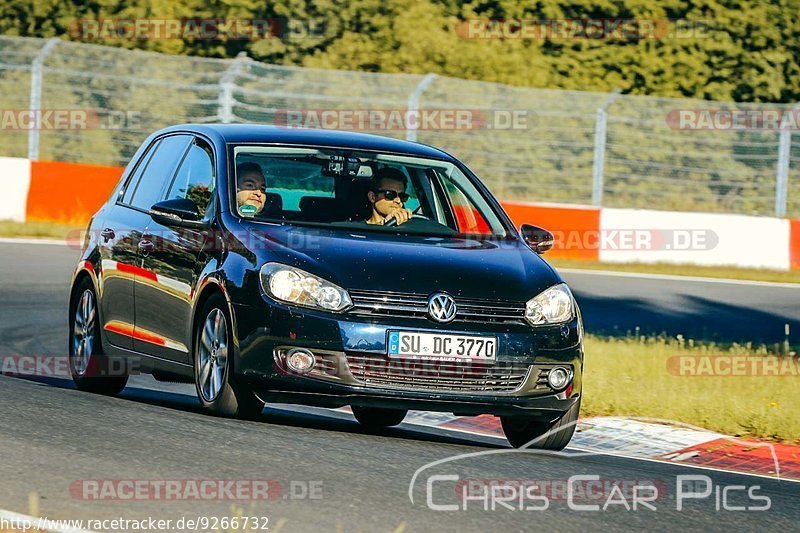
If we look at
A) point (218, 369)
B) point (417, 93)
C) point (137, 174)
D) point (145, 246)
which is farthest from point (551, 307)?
point (417, 93)

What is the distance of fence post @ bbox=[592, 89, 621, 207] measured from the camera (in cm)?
2512

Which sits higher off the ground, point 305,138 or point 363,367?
point 305,138

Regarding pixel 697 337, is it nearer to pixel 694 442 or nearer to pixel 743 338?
pixel 743 338

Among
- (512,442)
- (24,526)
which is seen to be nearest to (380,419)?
(512,442)

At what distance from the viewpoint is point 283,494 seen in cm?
708

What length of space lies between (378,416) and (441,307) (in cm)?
205

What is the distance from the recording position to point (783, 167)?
82.6 feet

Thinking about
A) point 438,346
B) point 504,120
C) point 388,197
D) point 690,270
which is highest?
point 504,120

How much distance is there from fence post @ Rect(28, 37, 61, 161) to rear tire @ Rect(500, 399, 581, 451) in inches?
642

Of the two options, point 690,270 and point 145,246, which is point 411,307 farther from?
point 690,270

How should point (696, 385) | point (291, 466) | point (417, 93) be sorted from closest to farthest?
point (291, 466) < point (696, 385) < point (417, 93)

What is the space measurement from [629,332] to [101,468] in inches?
374

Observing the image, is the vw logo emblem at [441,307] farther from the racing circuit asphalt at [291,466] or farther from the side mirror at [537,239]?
the side mirror at [537,239]

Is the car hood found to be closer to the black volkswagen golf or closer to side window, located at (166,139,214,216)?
the black volkswagen golf
